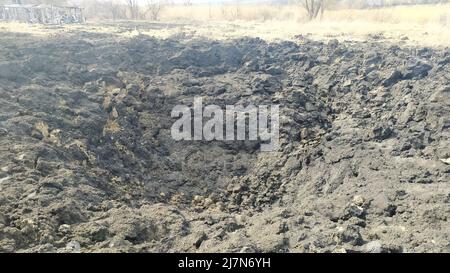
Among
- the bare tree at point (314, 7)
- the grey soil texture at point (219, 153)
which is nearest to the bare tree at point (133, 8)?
the bare tree at point (314, 7)

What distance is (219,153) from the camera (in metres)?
7.52

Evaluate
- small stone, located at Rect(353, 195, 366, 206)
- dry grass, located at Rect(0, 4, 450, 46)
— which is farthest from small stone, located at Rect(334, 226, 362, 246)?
dry grass, located at Rect(0, 4, 450, 46)

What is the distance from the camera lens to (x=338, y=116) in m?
8.60

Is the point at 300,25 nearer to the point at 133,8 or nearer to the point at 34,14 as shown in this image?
the point at 34,14

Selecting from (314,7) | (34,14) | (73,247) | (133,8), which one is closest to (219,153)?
(73,247)

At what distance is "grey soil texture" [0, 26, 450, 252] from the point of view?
4.34 meters

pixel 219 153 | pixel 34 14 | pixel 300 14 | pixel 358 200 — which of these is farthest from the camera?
pixel 300 14

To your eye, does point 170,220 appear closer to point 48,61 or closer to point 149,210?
point 149,210

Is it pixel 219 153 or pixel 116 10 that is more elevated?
pixel 116 10

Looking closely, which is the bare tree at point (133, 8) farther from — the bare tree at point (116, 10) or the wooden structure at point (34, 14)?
the wooden structure at point (34, 14)

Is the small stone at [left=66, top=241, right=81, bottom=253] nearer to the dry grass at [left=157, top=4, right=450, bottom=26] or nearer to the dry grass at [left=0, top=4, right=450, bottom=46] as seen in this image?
the dry grass at [left=0, top=4, right=450, bottom=46]

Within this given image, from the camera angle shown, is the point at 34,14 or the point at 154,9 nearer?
the point at 34,14
